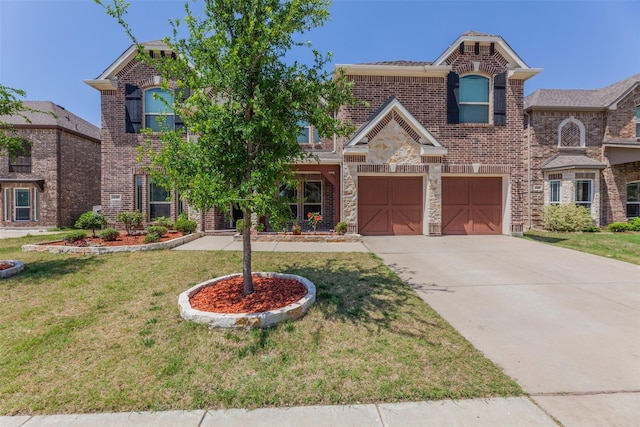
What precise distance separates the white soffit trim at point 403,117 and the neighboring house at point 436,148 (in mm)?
40

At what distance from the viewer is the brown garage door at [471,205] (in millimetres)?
12328

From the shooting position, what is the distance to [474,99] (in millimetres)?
12172

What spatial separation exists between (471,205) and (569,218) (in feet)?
18.5

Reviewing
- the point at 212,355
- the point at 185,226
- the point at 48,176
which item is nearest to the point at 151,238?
the point at 185,226

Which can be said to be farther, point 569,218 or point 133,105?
point 569,218

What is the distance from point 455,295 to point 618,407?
269 centimetres

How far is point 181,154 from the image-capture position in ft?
13.5

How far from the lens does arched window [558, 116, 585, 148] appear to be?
1538 cm

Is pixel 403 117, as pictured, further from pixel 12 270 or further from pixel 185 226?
pixel 12 270

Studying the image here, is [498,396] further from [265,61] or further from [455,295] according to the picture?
[265,61]

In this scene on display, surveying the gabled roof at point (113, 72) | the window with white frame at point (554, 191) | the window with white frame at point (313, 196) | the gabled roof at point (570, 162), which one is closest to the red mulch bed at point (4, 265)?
the gabled roof at point (113, 72)

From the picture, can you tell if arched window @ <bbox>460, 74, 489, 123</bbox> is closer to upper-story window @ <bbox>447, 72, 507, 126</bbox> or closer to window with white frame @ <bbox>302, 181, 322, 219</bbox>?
upper-story window @ <bbox>447, 72, 507, 126</bbox>

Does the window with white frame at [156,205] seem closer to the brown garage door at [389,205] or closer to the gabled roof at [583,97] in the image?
the brown garage door at [389,205]

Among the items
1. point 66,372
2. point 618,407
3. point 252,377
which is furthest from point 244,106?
point 618,407
